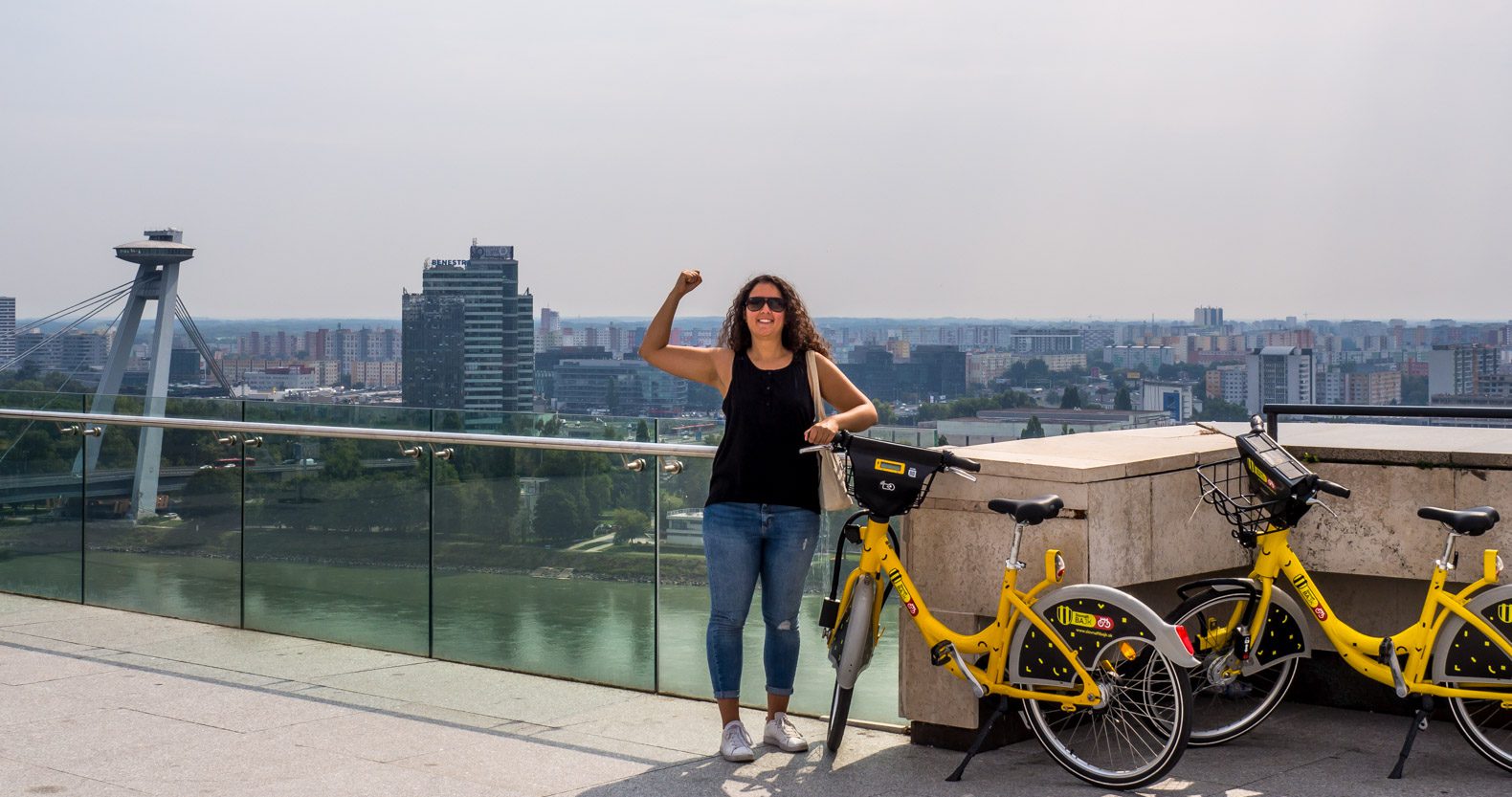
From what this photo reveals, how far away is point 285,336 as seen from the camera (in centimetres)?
10631

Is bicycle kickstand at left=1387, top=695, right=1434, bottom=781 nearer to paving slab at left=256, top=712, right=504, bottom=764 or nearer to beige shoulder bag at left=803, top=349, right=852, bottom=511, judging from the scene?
beige shoulder bag at left=803, top=349, right=852, bottom=511

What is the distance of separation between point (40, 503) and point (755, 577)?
18.9 feet

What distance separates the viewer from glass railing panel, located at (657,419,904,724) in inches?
189

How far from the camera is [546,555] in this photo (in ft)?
20.6

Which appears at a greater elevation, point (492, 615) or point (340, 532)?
point (340, 532)

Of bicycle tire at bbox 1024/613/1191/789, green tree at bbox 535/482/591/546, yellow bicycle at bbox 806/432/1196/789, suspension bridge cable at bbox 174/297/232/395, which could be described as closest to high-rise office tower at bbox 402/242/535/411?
suspension bridge cable at bbox 174/297/232/395

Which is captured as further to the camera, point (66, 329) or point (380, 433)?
point (66, 329)

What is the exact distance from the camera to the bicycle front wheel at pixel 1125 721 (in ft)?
13.3

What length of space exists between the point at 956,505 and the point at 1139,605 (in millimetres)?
690

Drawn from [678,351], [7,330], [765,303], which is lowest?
A: [678,351]

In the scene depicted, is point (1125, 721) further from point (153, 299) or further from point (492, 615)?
point (153, 299)

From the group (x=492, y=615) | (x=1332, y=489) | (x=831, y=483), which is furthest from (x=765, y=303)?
(x=492, y=615)

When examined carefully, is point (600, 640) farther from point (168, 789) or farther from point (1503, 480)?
point (1503, 480)

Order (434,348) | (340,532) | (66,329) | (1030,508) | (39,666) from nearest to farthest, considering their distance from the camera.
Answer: (1030,508) → (39,666) → (340,532) → (66,329) → (434,348)
